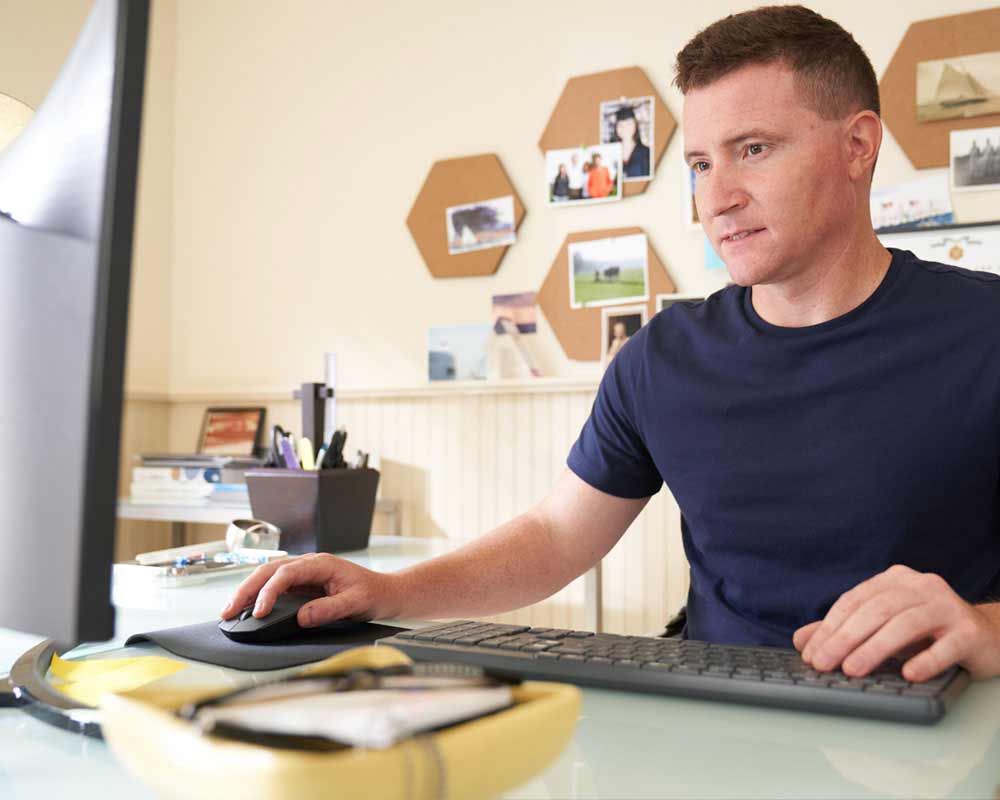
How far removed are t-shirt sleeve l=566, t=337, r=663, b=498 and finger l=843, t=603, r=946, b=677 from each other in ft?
1.80

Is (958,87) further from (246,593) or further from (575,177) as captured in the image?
(246,593)

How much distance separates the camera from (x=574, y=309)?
2252 mm

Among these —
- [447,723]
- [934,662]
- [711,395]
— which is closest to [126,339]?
[447,723]

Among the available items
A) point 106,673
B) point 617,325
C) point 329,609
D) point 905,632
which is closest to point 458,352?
point 617,325

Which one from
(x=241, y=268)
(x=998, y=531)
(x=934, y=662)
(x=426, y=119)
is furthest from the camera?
(x=241, y=268)

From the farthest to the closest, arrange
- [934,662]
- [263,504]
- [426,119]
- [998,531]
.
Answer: [426,119] → [263,504] → [998,531] → [934,662]

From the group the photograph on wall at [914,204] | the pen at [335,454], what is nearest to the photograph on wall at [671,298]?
the photograph on wall at [914,204]

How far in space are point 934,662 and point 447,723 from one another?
385 mm

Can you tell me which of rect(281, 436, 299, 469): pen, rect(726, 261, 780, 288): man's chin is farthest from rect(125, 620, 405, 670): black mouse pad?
rect(281, 436, 299, 469): pen

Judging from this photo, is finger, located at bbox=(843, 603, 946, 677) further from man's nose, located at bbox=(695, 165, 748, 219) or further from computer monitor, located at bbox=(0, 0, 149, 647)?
man's nose, located at bbox=(695, 165, 748, 219)

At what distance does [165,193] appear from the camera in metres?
2.83

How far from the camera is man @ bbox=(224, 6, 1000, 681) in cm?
95

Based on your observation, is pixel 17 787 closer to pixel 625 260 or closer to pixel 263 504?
pixel 263 504

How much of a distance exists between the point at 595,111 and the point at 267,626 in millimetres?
1775
